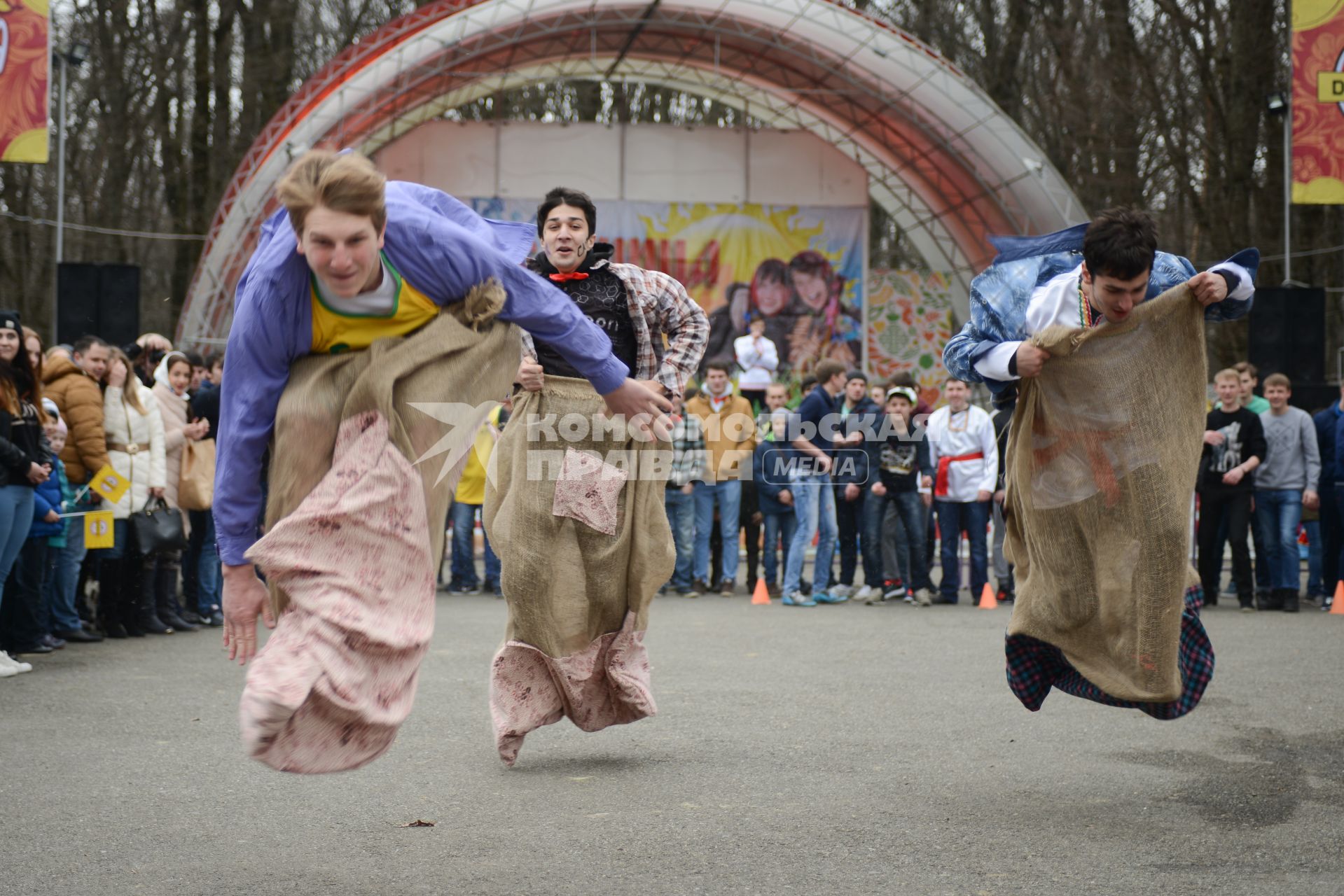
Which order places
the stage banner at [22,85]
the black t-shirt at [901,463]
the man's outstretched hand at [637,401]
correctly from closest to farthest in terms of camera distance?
1. the man's outstretched hand at [637,401]
2. the black t-shirt at [901,463]
3. the stage banner at [22,85]

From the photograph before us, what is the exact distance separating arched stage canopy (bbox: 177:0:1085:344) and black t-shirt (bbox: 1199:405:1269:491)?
31.3ft

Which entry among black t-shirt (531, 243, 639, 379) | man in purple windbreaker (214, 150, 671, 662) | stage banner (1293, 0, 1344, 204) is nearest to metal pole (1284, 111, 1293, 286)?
stage banner (1293, 0, 1344, 204)

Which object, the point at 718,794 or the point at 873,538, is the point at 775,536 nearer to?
the point at 873,538

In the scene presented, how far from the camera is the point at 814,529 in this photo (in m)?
13.7

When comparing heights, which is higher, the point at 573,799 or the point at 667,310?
the point at 667,310

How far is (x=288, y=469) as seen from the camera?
13.0ft

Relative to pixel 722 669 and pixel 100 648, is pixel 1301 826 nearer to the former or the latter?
pixel 722 669

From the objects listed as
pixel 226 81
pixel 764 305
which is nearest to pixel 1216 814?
pixel 764 305

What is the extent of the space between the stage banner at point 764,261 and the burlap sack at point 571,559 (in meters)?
17.2

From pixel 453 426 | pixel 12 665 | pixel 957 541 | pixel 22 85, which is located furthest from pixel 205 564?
pixel 453 426

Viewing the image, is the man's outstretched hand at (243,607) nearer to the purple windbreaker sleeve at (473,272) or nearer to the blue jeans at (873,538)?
the purple windbreaker sleeve at (473,272)

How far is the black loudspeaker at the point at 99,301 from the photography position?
617 inches

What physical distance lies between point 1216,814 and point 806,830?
4.86ft

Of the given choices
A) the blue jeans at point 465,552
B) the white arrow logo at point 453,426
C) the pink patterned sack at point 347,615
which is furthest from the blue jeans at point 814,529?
the pink patterned sack at point 347,615
